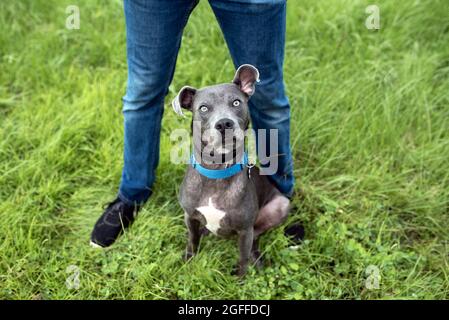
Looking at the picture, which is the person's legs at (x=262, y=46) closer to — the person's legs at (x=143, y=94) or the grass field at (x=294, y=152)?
the person's legs at (x=143, y=94)

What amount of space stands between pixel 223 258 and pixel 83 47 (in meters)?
2.15

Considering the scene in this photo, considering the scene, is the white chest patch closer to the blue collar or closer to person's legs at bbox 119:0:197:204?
the blue collar

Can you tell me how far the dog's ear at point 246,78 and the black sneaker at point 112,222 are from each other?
1086 mm

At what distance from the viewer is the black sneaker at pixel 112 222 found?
276 cm

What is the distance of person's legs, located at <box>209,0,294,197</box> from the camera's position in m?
2.11

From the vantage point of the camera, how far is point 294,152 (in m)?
3.26

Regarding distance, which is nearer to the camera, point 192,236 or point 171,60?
point 171,60

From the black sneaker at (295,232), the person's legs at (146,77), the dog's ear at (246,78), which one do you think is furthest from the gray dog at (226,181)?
the person's legs at (146,77)

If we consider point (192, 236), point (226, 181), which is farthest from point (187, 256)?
point (226, 181)

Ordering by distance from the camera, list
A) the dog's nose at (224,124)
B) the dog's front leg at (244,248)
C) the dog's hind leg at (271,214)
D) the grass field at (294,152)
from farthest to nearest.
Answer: the dog's hind leg at (271,214) → the grass field at (294,152) → the dog's front leg at (244,248) → the dog's nose at (224,124)

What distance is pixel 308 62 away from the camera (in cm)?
370

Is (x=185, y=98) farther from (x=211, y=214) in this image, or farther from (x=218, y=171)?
(x=211, y=214)

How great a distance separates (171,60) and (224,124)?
1.84ft
